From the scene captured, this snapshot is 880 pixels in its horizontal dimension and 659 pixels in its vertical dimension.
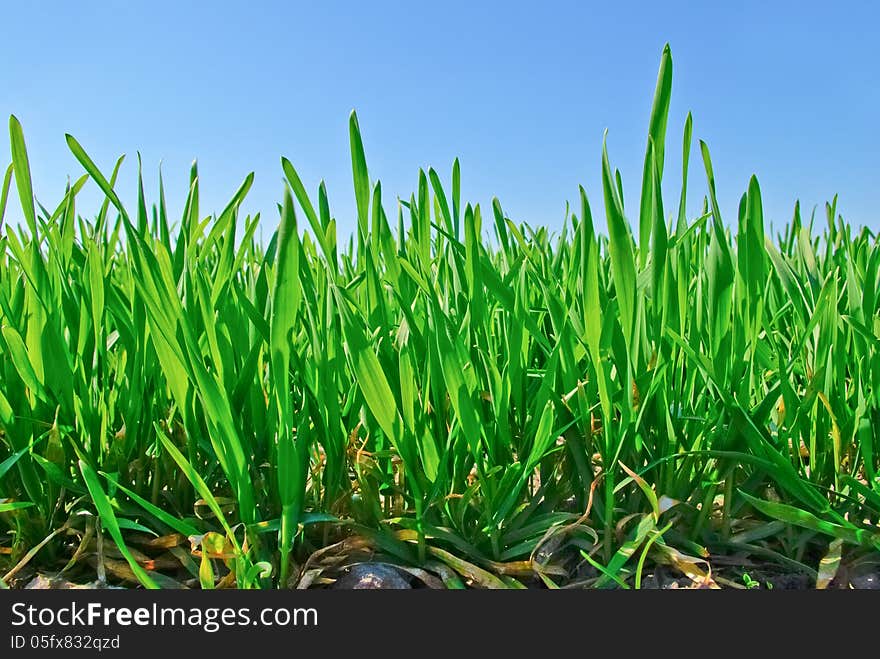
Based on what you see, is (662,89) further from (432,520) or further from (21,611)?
(21,611)

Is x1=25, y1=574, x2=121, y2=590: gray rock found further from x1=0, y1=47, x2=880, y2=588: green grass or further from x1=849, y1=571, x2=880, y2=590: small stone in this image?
x1=849, y1=571, x2=880, y2=590: small stone

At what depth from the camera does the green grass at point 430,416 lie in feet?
2.27

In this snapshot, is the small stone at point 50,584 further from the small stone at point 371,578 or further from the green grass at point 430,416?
the small stone at point 371,578

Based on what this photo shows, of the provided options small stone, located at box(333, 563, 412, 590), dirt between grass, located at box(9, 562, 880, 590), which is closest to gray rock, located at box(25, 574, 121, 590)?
dirt between grass, located at box(9, 562, 880, 590)

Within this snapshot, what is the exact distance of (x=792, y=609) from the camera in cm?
64

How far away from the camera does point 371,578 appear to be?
0.71 m

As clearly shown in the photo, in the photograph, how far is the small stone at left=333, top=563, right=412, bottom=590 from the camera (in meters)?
0.70

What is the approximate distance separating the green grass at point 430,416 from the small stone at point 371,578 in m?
0.02

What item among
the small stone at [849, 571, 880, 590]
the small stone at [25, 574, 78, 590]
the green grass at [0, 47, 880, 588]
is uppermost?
the green grass at [0, 47, 880, 588]

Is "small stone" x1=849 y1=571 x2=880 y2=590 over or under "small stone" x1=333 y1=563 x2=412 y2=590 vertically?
under

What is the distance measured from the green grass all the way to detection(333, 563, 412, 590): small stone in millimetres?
22

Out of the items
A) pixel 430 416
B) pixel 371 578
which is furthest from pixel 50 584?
pixel 430 416

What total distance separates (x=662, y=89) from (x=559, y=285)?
34 centimetres

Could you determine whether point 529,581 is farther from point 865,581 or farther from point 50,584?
point 50,584
